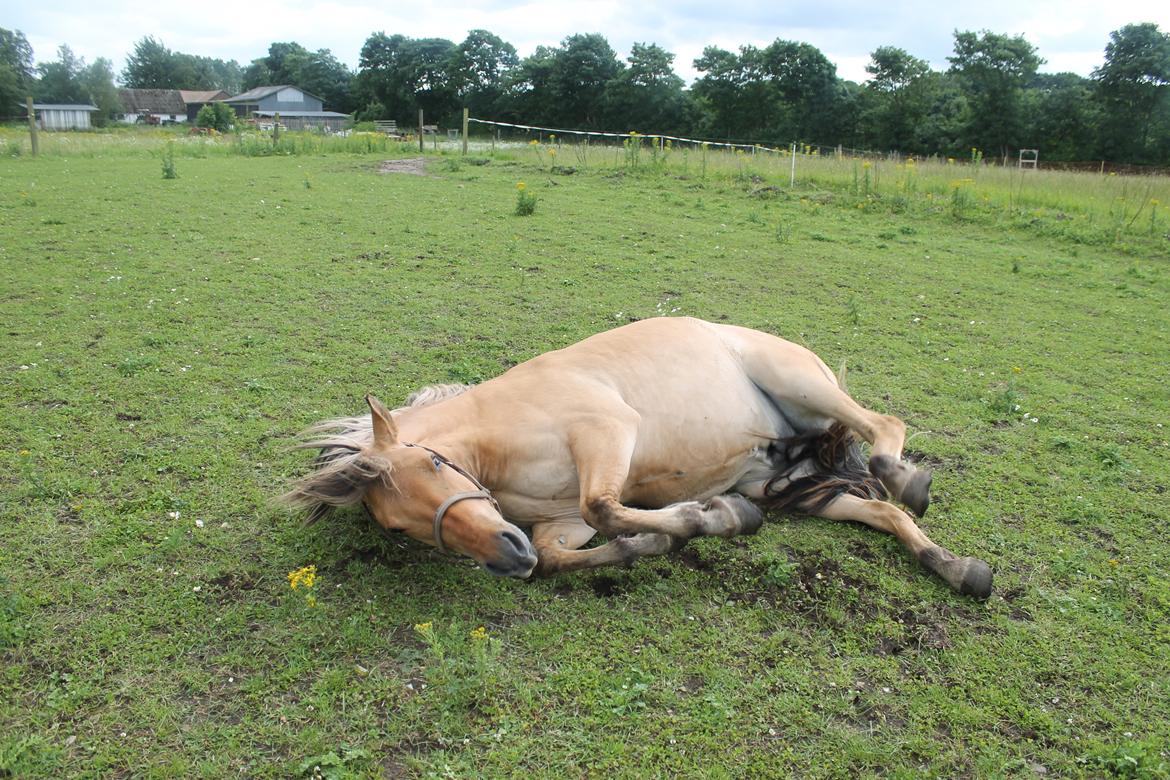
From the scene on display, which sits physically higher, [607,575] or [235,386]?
[235,386]

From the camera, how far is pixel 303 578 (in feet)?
11.1

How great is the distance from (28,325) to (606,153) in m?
16.6

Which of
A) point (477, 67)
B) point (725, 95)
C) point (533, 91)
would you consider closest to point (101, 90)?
point (477, 67)

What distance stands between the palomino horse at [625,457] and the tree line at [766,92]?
4995 cm

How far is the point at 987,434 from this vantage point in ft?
17.4

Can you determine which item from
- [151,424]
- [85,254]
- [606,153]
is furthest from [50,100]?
[151,424]

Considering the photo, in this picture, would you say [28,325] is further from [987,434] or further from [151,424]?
[987,434]

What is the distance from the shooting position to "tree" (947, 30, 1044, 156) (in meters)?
47.6

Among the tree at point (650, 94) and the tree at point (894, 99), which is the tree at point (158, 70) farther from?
the tree at point (894, 99)

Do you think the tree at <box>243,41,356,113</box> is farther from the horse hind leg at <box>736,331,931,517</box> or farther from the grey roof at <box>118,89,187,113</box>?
the horse hind leg at <box>736,331,931,517</box>

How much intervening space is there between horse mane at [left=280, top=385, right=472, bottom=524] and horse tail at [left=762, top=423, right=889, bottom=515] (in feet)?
7.30

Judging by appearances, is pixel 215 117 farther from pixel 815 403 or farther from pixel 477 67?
pixel 815 403

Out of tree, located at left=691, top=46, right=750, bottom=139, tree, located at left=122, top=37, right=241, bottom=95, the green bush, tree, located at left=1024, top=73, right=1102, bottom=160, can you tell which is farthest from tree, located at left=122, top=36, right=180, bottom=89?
tree, located at left=1024, top=73, right=1102, bottom=160

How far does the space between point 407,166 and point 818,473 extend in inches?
720
